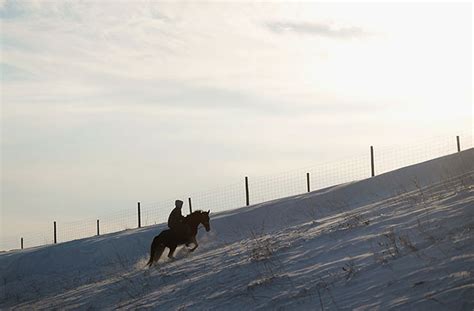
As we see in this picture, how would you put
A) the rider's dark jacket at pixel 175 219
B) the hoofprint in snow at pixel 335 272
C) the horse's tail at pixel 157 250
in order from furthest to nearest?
the rider's dark jacket at pixel 175 219 → the horse's tail at pixel 157 250 → the hoofprint in snow at pixel 335 272

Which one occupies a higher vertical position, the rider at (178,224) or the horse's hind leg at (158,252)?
the rider at (178,224)

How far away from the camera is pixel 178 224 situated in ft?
61.8

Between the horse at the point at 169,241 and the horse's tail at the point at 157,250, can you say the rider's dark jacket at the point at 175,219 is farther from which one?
the horse's tail at the point at 157,250

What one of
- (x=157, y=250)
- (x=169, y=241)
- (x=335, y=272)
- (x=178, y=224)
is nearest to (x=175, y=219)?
(x=178, y=224)

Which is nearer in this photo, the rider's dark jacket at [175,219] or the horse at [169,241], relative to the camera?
the horse at [169,241]

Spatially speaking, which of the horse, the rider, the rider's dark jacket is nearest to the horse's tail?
the horse

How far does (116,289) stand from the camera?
13.2 m

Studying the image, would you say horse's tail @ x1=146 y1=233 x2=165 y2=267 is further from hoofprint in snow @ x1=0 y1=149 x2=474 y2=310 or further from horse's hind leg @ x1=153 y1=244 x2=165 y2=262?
hoofprint in snow @ x1=0 y1=149 x2=474 y2=310

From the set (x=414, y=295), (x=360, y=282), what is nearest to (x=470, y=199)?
(x=360, y=282)

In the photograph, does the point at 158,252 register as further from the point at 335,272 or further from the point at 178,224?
the point at 335,272

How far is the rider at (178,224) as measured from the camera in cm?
1856

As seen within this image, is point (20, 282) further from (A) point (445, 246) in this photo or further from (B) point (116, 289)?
(A) point (445, 246)

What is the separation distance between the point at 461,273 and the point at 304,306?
1821 mm

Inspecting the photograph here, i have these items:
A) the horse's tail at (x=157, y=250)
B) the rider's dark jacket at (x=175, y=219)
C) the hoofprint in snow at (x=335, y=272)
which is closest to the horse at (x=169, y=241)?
the horse's tail at (x=157, y=250)
